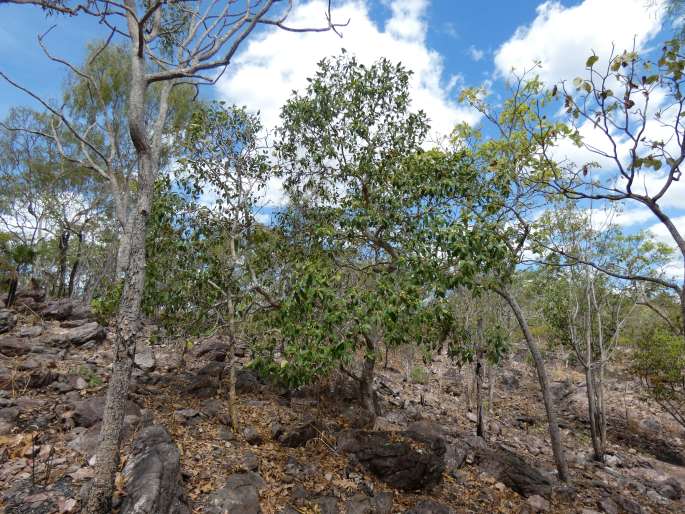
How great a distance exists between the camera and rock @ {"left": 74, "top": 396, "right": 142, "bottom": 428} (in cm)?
651

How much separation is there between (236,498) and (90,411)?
3173 millimetres

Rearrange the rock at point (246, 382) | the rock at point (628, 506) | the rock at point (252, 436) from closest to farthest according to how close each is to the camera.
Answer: the rock at point (252, 436) < the rock at point (628, 506) < the rock at point (246, 382)

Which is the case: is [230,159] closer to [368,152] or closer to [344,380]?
[368,152]

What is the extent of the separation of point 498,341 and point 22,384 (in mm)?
8937

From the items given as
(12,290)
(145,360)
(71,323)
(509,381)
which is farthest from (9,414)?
(509,381)

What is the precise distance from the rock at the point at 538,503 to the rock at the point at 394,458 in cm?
188

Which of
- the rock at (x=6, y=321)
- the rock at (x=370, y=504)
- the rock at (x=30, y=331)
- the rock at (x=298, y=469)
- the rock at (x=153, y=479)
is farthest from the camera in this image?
the rock at (x=30, y=331)

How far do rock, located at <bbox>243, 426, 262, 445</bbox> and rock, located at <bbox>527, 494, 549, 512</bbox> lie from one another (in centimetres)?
521

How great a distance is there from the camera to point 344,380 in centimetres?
1136

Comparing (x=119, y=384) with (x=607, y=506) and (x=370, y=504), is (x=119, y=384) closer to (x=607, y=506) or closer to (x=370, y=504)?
(x=370, y=504)

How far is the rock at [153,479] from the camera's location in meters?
4.39

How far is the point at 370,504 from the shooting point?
19.7 ft

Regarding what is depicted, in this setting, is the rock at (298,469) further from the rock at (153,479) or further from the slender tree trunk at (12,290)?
the slender tree trunk at (12,290)

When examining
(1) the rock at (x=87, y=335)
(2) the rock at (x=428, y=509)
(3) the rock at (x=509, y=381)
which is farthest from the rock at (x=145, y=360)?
(3) the rock at (x=509, y=381)
